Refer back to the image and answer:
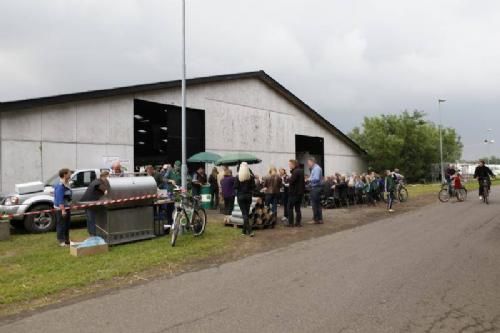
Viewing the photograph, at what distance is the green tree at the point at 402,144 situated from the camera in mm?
45000

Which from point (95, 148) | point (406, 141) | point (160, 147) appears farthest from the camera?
point (406, 141)

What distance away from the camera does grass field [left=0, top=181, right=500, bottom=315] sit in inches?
258

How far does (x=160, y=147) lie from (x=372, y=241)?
15.3 metres

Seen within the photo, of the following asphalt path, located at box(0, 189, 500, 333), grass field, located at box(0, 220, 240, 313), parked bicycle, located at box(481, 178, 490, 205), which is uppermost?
parked bicycle, located at box(481, 178, 490, 205)

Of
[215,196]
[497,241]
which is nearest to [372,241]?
[497,241]

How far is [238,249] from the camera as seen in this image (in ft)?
31.0

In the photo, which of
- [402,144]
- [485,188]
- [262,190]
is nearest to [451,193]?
[485,188]

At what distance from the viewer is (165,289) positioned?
6344 millimetres

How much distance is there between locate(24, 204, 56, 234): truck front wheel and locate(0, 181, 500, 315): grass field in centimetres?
86

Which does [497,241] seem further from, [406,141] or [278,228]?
[406,141]

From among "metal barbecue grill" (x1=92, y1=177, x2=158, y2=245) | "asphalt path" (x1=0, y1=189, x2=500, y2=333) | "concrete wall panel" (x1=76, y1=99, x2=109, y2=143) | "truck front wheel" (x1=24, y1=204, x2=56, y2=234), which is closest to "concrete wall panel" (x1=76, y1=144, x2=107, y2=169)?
"concrete wall panel" (x1=76, y1=99, x2=109, y2=143)

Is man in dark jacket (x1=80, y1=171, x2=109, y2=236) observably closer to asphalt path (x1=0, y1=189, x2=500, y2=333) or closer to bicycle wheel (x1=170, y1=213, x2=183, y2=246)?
bicycle wheel (x1=170, y1=213, x2=183, y2=246)

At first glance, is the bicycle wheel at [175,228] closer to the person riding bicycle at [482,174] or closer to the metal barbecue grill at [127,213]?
the metal barbecue grill at [127,213]

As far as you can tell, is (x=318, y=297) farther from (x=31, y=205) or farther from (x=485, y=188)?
(x=485, y=188)
